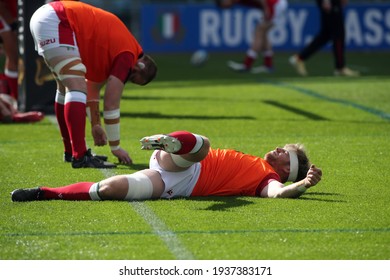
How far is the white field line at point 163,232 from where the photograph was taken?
5.71 meters

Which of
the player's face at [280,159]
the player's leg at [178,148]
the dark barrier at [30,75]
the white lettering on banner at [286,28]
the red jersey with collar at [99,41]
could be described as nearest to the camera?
the player's leg at [178,148]

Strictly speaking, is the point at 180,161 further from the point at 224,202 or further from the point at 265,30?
the point at 265,30

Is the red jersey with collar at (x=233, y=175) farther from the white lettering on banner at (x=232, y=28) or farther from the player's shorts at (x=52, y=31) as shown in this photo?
the white lettering on banner at (x=232, y=28)

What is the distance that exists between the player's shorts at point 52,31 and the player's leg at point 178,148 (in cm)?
202

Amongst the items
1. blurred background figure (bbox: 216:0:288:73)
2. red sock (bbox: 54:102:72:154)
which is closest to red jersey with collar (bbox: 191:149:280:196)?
red sock (bbox: 54:102:72:154)

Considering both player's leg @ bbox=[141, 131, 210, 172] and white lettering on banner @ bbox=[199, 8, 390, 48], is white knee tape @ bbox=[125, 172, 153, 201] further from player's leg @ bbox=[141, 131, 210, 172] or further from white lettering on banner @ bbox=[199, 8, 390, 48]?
white lettering on banner @ bbox=[199, 8, 390, 48]

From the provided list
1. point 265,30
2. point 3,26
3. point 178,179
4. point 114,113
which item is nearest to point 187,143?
point 178,179

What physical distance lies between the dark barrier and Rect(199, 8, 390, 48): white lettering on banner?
38.4 feet

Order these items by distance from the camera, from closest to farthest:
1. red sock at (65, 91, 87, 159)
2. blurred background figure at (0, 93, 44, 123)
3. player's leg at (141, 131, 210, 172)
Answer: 1. player's leg at (141, 131, 210, 172)
2. red sock at (65, 91, 87, 159)
3. blurred background figure at (0, 93, 44, 123)

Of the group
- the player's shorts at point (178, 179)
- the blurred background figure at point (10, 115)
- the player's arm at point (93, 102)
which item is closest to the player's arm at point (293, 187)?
the player's shorts at point (178, 179)

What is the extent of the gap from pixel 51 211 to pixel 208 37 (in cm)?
1823

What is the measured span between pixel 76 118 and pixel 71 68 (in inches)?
17.9

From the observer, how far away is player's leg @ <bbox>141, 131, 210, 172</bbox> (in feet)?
22.6
